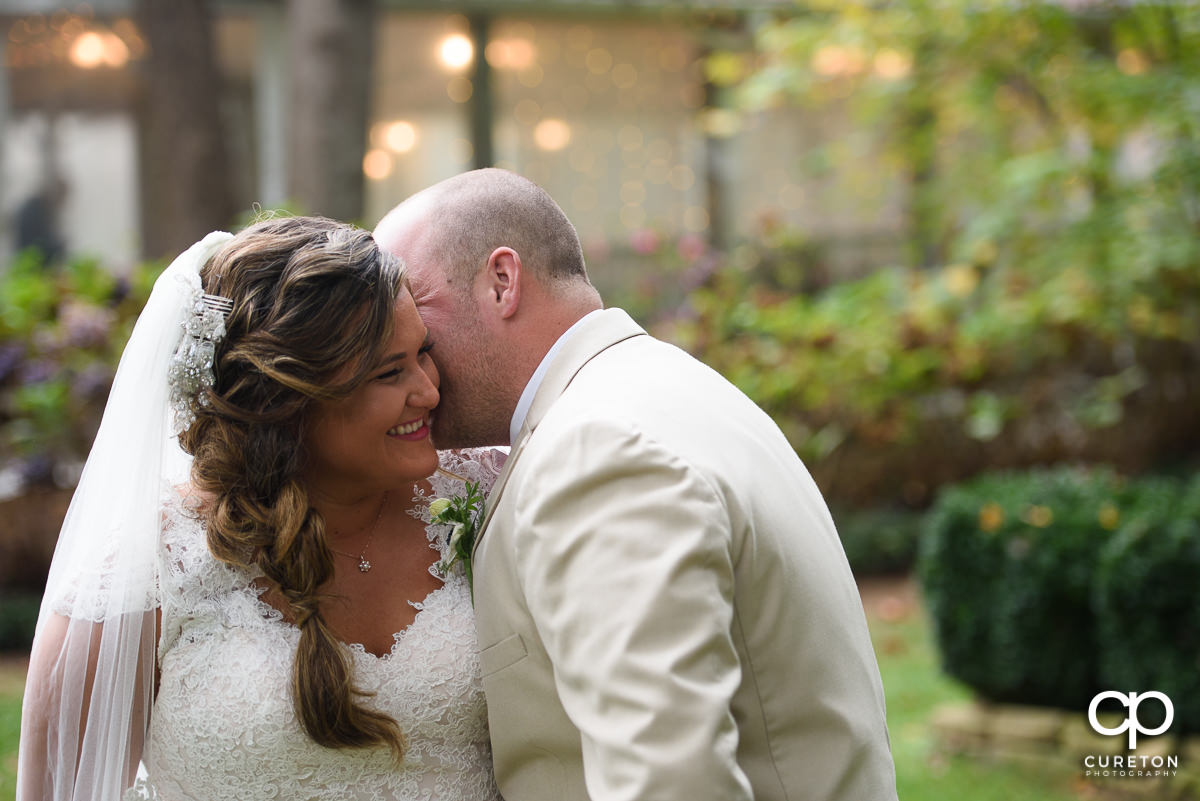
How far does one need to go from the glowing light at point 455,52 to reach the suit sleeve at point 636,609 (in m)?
12.0

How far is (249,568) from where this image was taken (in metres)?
2.73

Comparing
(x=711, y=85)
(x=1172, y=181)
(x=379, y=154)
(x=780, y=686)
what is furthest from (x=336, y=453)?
(x=711, y=85)

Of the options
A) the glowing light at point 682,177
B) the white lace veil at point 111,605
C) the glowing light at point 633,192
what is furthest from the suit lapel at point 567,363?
the glowing light at point 682,177

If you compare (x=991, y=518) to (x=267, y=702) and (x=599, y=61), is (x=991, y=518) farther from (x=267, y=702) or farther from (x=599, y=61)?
(x=599, y=61)

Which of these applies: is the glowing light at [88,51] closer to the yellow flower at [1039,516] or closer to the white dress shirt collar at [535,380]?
the yellow flower at [1039,516]

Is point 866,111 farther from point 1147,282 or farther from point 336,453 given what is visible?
point 336,453

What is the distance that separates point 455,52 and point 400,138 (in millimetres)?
1141

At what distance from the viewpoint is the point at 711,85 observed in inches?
574

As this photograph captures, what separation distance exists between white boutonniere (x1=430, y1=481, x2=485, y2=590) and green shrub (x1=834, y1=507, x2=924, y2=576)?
688cm

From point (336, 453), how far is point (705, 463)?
0.97m

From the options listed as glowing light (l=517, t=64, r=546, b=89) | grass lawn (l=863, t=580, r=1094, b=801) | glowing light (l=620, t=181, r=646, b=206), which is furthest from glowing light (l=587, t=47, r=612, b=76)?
grass lawn (l=863, t=580, r=1094, b=801)

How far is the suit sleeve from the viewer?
1.96m

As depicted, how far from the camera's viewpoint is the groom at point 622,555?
2000mm

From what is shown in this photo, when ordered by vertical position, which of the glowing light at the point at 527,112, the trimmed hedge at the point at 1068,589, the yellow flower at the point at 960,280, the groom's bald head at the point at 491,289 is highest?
the glowing light at the point at 527,112
